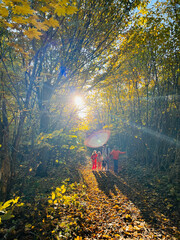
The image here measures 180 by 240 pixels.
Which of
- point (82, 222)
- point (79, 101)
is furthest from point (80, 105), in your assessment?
point (82, 222)

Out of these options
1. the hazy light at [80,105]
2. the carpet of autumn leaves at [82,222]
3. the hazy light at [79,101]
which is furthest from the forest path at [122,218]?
the hazy light at [79,101]

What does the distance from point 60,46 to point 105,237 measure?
17.7ft

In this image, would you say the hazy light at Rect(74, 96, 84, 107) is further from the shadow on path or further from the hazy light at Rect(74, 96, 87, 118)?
the shadow on path

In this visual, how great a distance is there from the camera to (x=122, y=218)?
144 inches

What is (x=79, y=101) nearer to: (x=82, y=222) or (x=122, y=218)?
(x=82, y=222)

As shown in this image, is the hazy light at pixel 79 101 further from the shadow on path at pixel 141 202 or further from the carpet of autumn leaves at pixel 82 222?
the shadow on path at pixel 141 202

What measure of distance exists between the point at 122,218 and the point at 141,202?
1.47 m

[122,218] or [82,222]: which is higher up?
[82,222]

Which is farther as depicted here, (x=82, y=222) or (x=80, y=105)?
(x=80, y=105)

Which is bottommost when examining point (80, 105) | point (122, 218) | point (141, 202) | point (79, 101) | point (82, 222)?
point (141, 202)

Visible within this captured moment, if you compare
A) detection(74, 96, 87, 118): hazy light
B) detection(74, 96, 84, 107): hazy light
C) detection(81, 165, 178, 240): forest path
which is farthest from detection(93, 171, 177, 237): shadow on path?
detection(74, 96, 84, 107): hazy light

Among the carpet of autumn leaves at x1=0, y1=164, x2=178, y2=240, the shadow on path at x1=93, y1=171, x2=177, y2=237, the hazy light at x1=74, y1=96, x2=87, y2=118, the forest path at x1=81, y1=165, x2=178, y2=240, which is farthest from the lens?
the hazy light at x1=74, y1=96, x2=87, y2=118

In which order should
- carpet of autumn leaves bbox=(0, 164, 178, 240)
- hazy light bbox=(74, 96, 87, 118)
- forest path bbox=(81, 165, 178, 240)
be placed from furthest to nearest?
hazy light bbox=(74, 96, 87, 118)
forest path bbox=(81, 165, 178, 240)
carpet of autumn leaves bbox=(0, 164, 178, 240)

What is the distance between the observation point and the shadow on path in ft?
11.6
